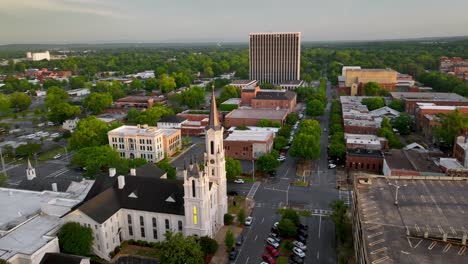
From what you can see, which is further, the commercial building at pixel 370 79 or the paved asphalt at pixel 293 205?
the commercial building at pixel 370 79

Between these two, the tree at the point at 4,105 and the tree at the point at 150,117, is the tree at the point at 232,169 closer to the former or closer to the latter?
the tree at the point at 150,117

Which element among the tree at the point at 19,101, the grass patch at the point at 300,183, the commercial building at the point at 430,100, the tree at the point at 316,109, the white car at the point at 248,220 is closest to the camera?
the white car at the point at 248,220

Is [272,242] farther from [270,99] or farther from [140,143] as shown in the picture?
[270,99]

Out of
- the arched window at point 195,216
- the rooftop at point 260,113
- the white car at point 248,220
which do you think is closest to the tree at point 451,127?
the rooftop at point 260,113

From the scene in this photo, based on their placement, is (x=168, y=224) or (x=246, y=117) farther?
(x=246, y=117)

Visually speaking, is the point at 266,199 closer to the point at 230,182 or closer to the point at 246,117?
the point at 230,182

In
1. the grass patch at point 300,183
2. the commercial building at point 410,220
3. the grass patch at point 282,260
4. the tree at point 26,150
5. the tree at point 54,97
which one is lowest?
the grass patch at point 282,260

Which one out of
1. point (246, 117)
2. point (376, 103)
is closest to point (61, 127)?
point (246, 117)
